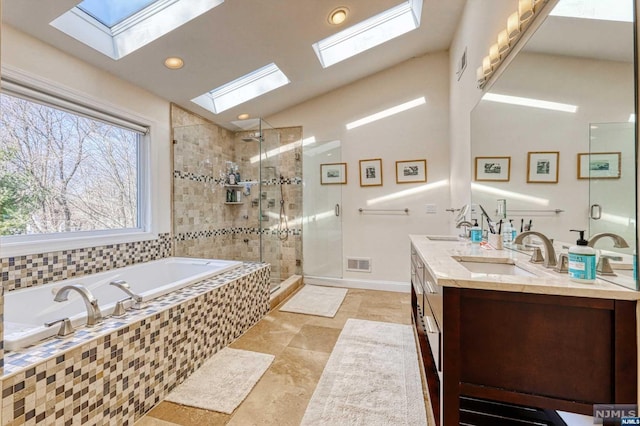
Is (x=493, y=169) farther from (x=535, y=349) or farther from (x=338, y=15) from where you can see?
(x=338, y=15)

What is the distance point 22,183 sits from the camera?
185 cm

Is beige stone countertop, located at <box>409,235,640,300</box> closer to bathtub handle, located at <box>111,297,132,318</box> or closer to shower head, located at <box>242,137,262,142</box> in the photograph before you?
bathtub handle, located at <box>111,297,132,318</box>

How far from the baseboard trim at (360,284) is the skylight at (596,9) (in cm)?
294

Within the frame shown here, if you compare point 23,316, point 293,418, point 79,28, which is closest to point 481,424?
point 293,418

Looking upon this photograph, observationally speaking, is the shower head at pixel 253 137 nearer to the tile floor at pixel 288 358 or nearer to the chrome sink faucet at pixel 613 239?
the tile floor at pixel 288 358

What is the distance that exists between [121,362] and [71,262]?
118cm

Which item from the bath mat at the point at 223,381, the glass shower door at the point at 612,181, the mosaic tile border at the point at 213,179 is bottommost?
the bath mat at the point at 223,381

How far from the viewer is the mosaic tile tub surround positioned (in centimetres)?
103

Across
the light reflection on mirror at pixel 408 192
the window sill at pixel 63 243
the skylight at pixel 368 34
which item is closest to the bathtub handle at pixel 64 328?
the window sill at pixel 63 243

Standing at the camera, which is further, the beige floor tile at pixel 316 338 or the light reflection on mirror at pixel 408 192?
the light reflection on mirror at pixel 408 192

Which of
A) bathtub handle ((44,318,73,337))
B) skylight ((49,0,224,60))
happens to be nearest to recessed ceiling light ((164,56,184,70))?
skylight ((49,0,224,60))

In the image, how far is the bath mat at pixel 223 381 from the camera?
153 cm

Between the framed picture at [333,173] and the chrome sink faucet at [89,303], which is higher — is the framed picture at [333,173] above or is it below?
above

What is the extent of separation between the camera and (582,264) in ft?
3.19
